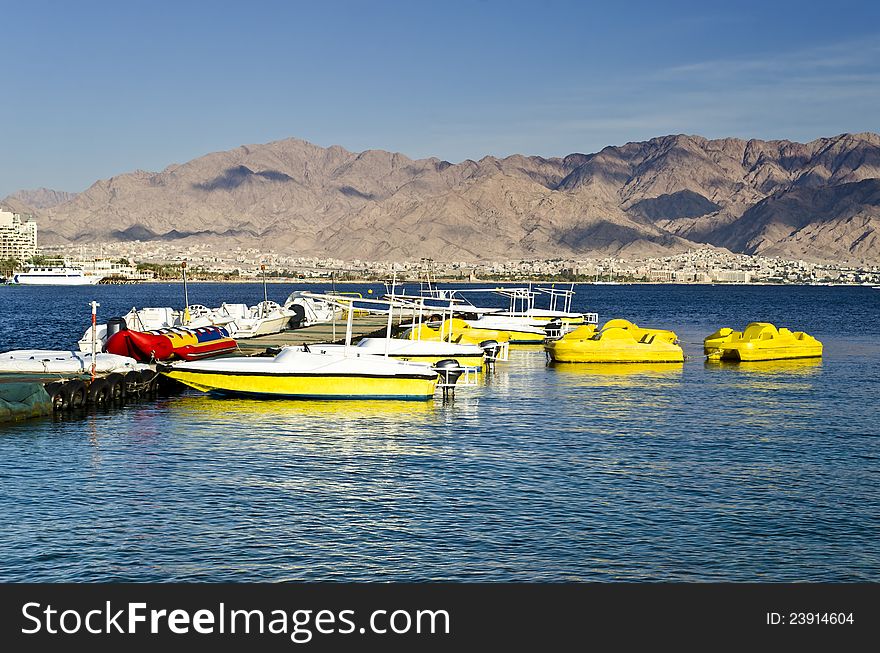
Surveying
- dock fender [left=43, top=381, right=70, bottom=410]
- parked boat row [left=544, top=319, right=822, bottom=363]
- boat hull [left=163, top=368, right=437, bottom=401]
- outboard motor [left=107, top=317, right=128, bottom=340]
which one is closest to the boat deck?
outboard motor [left=107, top=317, right=128, bottom=340]

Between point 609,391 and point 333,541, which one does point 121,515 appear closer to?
point 333,541

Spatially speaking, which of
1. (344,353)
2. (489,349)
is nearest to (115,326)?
(489,349)

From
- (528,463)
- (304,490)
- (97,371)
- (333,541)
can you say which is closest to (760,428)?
(528,463)

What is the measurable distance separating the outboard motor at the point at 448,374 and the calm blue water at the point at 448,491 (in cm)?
96

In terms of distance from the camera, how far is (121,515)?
82.6 feet

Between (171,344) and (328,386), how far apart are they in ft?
58.4

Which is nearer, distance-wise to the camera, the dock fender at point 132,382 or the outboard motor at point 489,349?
the dock fender at point 132,382

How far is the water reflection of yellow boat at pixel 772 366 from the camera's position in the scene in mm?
64375

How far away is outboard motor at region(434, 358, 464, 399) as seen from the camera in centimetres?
4722

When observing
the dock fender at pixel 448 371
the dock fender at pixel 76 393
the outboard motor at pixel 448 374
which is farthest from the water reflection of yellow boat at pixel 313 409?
the dock fender at pixel 76 393

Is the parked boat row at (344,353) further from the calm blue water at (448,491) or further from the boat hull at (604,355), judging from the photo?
the calm blue water at (448,491)

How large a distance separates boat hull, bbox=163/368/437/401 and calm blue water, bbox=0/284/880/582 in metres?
0.53

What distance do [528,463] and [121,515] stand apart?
1196cm
